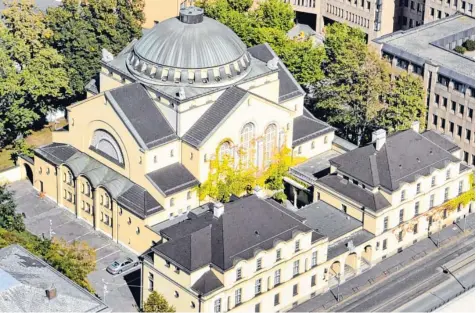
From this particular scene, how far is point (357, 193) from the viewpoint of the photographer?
138 meters

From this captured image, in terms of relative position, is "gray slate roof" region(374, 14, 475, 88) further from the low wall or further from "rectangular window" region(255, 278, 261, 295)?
the low wall

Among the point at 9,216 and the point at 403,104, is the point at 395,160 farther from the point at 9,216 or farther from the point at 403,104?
the point at 9,216

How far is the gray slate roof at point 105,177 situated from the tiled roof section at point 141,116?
6.09 m

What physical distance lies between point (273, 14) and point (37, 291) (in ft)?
249

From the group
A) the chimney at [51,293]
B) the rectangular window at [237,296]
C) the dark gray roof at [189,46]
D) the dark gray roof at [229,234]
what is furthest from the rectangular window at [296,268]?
the chimney at [51,293]

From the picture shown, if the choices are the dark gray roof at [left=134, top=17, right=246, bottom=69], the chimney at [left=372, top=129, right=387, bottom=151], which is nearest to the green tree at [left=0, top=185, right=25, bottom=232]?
the dark gray roof at [left=134, top=17, right=246, bottom=69]

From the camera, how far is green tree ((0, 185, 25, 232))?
136 meters

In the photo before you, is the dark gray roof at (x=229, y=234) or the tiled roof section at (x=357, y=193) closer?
the dark gray roof at (x=229, y=234)

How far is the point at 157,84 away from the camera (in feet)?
471

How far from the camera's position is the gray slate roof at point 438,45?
158750mm

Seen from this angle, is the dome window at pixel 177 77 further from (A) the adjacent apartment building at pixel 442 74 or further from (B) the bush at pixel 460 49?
(B) the bush at pixel 460 49

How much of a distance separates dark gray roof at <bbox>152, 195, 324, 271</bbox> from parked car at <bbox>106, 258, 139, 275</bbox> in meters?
9.90

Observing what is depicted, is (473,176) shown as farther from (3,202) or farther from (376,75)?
(3,202)

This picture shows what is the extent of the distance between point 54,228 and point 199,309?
30.6 metres
